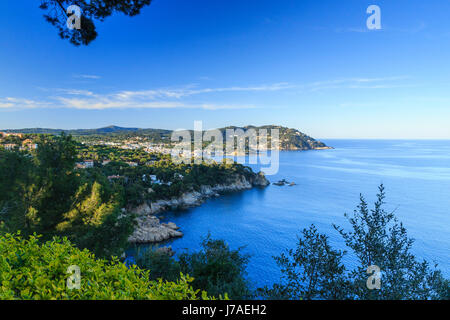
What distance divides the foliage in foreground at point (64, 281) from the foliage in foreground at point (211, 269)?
3455 mm

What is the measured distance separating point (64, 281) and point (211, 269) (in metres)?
5.10

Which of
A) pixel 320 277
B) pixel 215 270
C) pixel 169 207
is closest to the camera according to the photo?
pixel 320 277

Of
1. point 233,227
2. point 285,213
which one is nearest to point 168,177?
point 233,227

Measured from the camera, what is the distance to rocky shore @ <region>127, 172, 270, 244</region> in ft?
71.4

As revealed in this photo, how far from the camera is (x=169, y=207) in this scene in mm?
33500

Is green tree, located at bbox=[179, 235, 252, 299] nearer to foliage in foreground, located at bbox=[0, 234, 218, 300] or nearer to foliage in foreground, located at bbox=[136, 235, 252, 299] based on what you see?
foliage in foreground, located at bbox=[136, 235, 252, 299]

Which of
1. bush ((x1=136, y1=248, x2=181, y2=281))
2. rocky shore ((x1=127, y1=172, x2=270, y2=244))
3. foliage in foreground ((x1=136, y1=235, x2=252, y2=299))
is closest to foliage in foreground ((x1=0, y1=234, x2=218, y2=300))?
foliage in foreground ((x1=136, y1=235, x2=252, y2=299))

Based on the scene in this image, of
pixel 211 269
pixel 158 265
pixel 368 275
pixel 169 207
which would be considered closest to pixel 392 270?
pixel 368 275

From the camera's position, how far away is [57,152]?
8117 mm

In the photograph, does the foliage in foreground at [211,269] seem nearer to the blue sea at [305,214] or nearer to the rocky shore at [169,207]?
the rocky shore at [169,207]

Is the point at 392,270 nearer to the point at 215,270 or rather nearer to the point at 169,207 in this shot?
the point at 215,270

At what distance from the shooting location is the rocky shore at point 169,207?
857 inches

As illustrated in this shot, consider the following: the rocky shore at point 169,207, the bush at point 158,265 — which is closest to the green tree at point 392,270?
the bush at point 158,265
